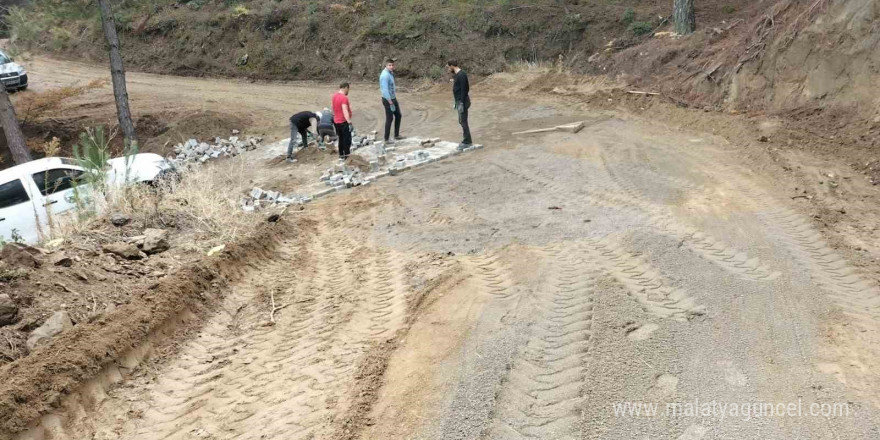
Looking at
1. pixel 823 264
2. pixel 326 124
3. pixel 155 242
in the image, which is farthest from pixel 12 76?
pixel 823 264

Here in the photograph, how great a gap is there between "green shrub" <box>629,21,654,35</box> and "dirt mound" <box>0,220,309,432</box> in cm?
1536

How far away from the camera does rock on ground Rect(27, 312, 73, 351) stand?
16.4 feet

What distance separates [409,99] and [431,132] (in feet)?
16.2

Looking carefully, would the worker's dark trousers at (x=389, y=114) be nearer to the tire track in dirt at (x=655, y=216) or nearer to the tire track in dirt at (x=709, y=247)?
the tire track in dirt at (x=655, y=216)

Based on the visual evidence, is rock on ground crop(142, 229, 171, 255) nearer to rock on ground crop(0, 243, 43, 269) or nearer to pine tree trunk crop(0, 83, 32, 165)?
rock on ground crop(0, 243, 43, 269)

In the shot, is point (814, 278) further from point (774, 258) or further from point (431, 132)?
point (431, 132)

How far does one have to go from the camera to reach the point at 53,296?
5602 mm

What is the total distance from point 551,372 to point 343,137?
30.7ft

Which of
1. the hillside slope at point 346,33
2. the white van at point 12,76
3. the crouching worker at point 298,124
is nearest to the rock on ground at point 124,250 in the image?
the crouching worker at point 298,124

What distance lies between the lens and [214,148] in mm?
16344

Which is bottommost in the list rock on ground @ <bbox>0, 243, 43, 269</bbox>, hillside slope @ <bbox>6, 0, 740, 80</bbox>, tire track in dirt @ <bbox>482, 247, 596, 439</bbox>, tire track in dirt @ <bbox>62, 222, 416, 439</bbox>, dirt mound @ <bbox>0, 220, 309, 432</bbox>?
tire track in dirt @ <bbox>62, 222, 416, 439</bbox>

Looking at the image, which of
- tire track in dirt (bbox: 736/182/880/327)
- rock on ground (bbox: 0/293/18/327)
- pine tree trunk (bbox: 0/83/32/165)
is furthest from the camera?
pine tree trunk (bbox: 0/83/32/165)

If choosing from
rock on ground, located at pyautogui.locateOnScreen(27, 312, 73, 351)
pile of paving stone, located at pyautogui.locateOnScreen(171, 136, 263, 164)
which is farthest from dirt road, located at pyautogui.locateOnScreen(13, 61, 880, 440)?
pile of paving stone, located at pyautogui.locateOnScreen(171, 136, 263, 164)

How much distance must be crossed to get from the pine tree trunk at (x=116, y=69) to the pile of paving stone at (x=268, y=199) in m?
7.16
